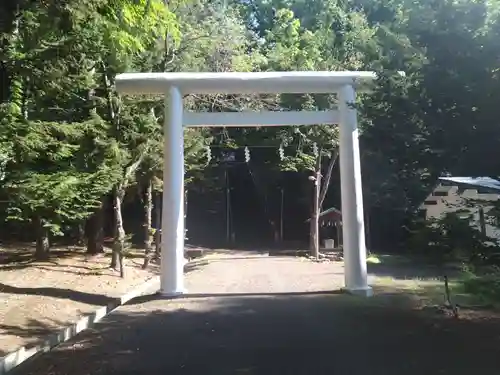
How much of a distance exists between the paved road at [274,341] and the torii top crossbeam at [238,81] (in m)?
4.33

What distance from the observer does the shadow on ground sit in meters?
6.06

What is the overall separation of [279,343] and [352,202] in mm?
5123

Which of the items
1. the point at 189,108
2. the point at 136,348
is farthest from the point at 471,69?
the point at 189,108

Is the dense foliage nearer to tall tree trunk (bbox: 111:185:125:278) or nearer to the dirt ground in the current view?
tall tree trunk (bbox: 111:185:125:278)

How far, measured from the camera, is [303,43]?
24844 mm

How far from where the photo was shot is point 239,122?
12.1 meters

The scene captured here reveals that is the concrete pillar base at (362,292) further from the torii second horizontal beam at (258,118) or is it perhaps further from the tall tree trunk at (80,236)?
the tall tree trunk at (80,236)

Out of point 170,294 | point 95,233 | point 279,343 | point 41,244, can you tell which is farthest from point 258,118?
point 95,233

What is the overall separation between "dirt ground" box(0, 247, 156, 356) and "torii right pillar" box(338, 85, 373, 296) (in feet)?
16.3

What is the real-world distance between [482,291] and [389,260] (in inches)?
589

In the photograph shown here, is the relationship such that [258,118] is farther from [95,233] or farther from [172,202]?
[95,233]

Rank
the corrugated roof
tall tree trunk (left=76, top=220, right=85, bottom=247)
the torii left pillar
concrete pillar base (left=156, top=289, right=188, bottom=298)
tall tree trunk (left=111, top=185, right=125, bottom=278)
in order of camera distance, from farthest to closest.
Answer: tall tree trunk (left=76, top=220, right=85, bottom=247) < tall tree trunk (left=111, top=185, right=125, bottom=278) < the torii left pillar < concrete pillar base (left=156, top=289, right=188, bottom=298) < the corrugated roof

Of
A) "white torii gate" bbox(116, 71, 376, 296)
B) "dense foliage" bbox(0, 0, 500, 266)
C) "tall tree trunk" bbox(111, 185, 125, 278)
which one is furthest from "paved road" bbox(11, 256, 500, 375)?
"tall tree trunk" bbox(111, 185, 125, 278)

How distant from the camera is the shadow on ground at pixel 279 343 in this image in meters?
6.06
